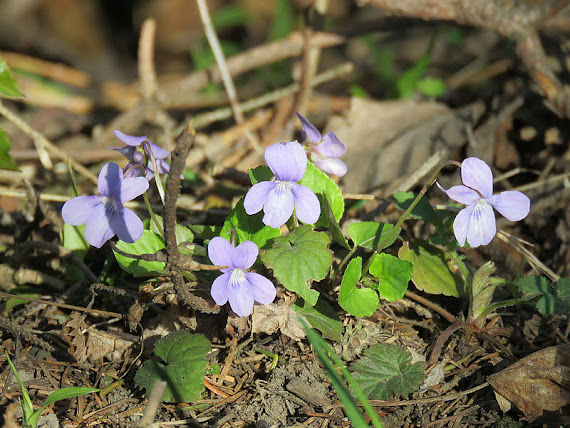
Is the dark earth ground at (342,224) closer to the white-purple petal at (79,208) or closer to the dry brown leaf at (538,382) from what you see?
the dry brown leaf at (538,382)

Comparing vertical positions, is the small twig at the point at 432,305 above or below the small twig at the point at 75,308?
below

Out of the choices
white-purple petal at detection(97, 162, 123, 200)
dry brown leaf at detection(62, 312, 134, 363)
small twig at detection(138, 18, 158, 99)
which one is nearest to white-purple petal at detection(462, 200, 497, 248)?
white-purple petal at detection(97, 162, 123, 200)

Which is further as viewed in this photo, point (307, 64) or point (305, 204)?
point (307, 64)

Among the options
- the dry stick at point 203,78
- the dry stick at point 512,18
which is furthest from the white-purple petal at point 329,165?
the dry stick at point 203,78

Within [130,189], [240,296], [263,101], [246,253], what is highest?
[130,189]

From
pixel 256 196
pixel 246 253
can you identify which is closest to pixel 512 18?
pixel 256 196

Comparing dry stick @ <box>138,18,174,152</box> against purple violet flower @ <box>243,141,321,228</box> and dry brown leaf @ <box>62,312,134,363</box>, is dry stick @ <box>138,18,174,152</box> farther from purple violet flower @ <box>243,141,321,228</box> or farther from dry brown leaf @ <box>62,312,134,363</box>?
purple violet flower @ <box>243,141,321,228</box>

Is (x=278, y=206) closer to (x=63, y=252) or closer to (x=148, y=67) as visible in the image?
(x=63, y=252)

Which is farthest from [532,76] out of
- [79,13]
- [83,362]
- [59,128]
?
[79,13]
